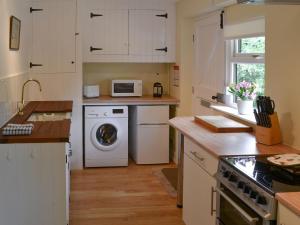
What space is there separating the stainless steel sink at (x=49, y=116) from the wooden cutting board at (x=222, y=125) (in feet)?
4.43

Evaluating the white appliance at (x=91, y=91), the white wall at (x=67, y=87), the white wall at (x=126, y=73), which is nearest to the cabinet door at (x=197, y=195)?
the white wall at (x=67, y=87)

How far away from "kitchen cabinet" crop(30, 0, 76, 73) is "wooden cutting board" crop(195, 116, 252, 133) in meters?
2.38

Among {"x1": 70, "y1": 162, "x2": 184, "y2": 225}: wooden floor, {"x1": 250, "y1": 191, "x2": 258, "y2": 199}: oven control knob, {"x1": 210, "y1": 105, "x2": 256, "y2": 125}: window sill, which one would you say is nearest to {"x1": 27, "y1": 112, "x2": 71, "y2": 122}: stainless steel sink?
{"x1": 70, "y1": 162, "x2": 184, "y2": 225}: wooden floor

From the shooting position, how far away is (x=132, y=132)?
628cm

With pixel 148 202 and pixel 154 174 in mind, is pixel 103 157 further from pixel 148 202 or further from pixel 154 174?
pixel 148 202

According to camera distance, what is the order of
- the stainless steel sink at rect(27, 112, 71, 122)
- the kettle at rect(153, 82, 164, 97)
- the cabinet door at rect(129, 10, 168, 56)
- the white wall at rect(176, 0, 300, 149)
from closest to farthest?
the white wall at rect(176, 0, 300, 149)
the stainless steel sink at rect(27, 112, 71, 122)
the cabinet door at rect(129, 10, 168, 56)
the kettle at rect(153, 82, 164, 97)

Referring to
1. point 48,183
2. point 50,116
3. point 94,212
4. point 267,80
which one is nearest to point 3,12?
point 50,116

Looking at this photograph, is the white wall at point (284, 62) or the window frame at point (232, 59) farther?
the window frame at point (232, 59)

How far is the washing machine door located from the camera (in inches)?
228

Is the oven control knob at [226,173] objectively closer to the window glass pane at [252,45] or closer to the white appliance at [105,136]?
the window glass pane at [252,45]

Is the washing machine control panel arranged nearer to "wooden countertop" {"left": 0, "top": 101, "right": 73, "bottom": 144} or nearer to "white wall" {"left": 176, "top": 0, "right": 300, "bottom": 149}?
"wooden countertop" {"left": 0, "top": 101, "right": 73, "bottom": 144}

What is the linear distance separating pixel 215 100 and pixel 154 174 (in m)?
1.34

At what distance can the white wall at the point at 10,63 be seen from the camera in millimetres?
3719

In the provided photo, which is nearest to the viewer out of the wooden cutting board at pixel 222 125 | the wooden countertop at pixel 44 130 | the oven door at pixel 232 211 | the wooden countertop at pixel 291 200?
the wooden countertop at pixel 291 200
